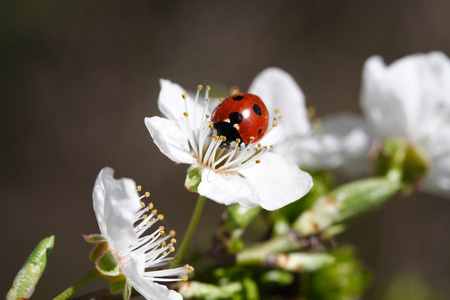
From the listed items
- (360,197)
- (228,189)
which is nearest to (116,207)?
(228,189)

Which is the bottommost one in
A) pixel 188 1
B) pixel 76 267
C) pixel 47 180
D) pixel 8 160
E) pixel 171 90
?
pixel 76 267

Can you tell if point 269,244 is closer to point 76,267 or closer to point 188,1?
point 76,267

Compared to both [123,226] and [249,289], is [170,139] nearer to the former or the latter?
[123,226]

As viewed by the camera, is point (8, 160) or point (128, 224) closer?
point (128, 224)

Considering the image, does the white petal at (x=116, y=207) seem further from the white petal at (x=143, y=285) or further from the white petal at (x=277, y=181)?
the white petal at (x=277, y=181)

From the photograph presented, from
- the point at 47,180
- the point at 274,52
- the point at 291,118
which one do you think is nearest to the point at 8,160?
the point at 47,180

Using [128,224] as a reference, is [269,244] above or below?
below

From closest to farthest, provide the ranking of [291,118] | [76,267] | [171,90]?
[171,90], [291,118], [76,267]

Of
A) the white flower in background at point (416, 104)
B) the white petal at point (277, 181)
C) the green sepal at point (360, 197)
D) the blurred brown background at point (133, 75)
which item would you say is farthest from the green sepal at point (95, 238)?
the blurred brown background at point (133, 75)
